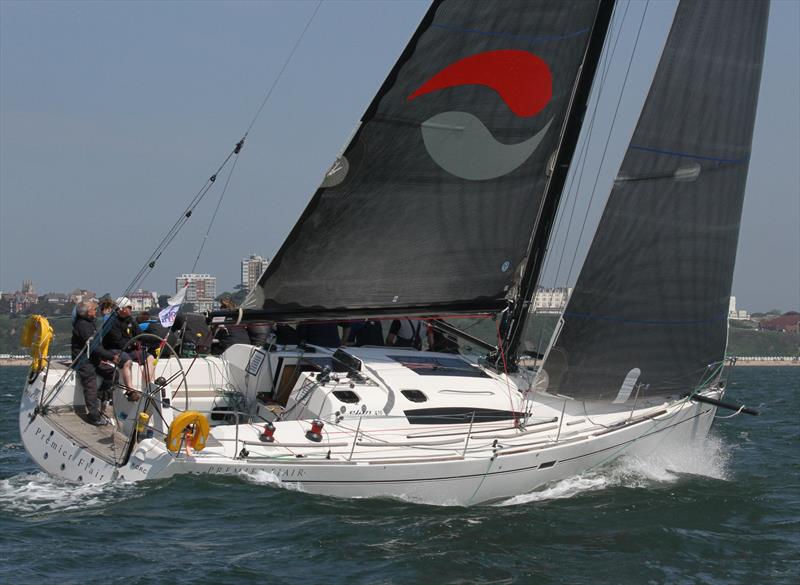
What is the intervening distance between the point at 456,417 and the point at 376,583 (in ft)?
11.2

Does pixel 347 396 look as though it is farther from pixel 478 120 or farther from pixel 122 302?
pixel 478 120

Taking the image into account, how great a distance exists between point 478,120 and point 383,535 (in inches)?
191

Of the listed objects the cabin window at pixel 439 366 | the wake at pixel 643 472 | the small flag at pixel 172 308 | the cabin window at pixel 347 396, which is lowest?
the wake at pixel 643 472

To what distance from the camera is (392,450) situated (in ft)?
31.7

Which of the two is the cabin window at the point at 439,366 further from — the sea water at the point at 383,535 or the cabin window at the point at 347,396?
the sea water at the point at 383,535

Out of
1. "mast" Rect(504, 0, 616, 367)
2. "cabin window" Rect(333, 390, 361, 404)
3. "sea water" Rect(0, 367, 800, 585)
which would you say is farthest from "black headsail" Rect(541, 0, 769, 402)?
"cabin window" Rect(333, 390, 361, 404)

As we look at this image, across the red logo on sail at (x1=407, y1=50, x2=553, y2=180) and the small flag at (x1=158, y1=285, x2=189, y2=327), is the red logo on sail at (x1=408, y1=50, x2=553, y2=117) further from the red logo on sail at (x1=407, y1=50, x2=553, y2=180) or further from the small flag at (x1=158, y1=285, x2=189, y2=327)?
the small flag at (x1=158, y1=285, x2=189, y2=327)

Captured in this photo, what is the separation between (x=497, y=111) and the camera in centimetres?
1133

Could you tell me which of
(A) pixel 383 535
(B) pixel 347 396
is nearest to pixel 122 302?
(B) pixel 347 396

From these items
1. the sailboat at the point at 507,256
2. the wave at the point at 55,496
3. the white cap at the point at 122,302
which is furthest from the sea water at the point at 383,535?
the white cap at the point at 122,302

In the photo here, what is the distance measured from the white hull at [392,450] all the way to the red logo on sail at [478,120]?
7.70 ft

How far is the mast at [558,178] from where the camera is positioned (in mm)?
11664

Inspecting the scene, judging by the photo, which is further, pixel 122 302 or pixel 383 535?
pixel 122 302

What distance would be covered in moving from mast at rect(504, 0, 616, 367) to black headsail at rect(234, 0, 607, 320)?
190 millimetres
